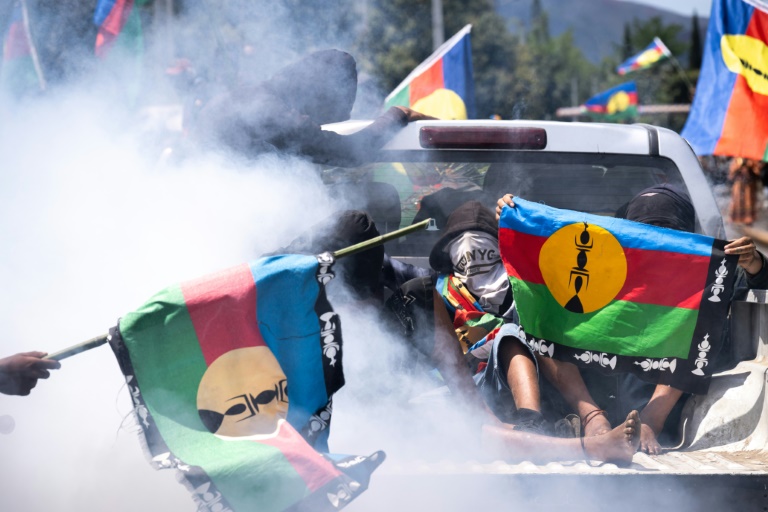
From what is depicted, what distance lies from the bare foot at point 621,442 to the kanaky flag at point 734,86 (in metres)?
5.00

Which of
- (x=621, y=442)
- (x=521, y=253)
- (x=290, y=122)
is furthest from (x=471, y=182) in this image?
(x=621, y=442)

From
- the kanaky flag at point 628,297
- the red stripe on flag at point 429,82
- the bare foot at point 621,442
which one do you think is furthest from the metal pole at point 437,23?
the bare foot at point 621,442

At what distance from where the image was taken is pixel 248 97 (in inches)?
163

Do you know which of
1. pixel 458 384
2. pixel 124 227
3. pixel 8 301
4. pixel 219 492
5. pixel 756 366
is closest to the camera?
pixel 219 492

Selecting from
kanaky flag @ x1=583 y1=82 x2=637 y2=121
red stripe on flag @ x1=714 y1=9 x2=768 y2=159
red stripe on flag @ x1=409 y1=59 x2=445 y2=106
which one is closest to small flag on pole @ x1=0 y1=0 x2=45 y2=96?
red stripe on flag @ x1=409 y1=59 x2=445 y2=106

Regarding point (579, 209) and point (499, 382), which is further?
point (579, 209)

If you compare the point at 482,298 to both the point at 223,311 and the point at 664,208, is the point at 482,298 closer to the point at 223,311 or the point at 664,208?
the point at 664,208

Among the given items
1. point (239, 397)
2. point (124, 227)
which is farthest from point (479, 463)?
point (124, 227)

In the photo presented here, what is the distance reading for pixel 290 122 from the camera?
4.03 m

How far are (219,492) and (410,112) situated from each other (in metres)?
2.10

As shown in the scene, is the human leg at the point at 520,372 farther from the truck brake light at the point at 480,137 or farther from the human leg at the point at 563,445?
the truck brake light at the point at 480,137

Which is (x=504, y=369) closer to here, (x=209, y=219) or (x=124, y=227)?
(x=209, y=219)

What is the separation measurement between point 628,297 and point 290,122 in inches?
61.7

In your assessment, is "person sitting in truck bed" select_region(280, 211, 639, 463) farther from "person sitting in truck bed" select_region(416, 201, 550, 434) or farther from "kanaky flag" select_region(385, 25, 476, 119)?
"kanaky flag" select_region(385, 25, 476, 119)
